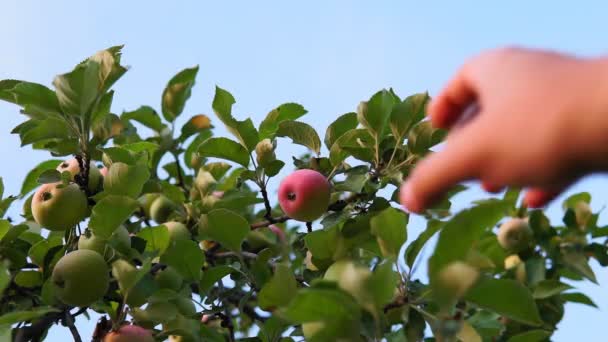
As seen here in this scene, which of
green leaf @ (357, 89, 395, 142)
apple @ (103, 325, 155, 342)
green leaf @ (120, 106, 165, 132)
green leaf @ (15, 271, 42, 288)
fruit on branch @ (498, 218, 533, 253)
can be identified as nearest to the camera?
apple @ (103, 325, 155, 342)

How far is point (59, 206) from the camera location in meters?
2.19

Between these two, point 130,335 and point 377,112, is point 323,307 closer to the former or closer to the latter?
point 130,335

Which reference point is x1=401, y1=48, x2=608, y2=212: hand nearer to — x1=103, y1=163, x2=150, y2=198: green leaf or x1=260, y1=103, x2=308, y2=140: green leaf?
x1=103, y1=163, x2=150, y2=198: green leaf

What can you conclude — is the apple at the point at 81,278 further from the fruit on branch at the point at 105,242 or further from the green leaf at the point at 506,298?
the green leaf at the point at 506,298

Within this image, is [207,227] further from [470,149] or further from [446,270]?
[470,149]

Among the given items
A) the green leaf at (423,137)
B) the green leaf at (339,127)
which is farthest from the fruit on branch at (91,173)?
the green leaf at (423,137)

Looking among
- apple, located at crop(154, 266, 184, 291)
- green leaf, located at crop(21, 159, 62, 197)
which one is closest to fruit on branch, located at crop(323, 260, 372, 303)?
apple, located at crop(154, 266, 184, 291)

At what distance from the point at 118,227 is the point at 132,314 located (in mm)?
243

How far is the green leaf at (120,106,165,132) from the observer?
3154mm

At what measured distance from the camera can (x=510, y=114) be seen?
2.94ft

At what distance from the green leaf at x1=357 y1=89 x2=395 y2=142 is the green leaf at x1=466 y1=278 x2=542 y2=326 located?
808 mm

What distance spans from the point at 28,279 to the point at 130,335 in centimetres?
52

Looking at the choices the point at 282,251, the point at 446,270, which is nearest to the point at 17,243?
the point at 282,251

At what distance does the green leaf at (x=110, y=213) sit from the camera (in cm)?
193
